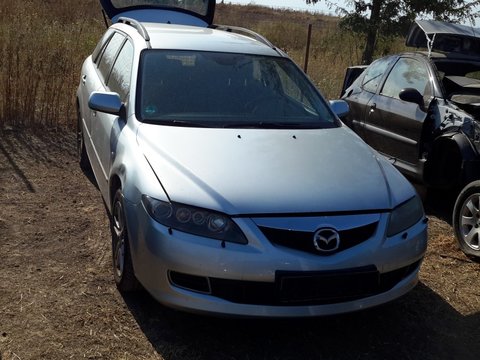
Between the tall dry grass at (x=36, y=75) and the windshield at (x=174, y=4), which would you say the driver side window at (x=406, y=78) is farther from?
the tall dry grass at (x=36, y=75)

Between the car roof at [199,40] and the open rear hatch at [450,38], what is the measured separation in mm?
2109

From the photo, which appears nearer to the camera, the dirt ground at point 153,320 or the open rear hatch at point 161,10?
the dirt ground at point 153,320

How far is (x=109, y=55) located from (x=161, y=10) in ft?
5.46

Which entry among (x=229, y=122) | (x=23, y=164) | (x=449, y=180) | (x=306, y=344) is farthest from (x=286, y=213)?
(x=23, y=164)

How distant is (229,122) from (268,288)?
4.73 feet

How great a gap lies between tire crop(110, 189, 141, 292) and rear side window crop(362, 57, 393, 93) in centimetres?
397

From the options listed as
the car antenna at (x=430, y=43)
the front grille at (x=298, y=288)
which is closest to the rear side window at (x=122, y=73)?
the front grille at (x=298, y=288)

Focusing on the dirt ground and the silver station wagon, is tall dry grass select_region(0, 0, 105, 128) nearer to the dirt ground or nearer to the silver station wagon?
the dirt ground

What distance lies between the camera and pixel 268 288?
2994 mm

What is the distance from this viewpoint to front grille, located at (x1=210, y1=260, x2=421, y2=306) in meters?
2.98

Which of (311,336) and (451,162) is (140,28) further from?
(451,162)

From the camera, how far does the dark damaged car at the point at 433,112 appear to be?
503cm

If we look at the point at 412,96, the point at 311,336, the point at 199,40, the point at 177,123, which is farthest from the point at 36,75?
the point at 311,336

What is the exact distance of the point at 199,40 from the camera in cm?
471
